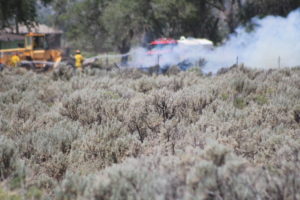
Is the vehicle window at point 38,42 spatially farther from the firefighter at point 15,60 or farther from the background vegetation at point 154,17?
the background vegetation at point 154,17

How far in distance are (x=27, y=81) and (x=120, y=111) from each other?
6.29m

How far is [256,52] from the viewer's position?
20781mm

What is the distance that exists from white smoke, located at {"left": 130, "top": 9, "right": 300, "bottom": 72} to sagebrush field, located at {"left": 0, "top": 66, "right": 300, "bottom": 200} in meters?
8.94

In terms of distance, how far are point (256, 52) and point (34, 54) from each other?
1419 cm

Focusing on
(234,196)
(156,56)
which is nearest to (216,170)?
(234,196)

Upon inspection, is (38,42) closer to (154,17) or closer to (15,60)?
(15,60)

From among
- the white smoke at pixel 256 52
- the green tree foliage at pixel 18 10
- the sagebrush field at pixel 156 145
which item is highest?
the green tree foliage at pixel 18 10

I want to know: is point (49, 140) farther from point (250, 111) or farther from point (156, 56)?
point (156, 56)

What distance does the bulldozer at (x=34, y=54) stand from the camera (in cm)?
2382

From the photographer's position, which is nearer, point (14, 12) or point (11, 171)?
point (11, 171)

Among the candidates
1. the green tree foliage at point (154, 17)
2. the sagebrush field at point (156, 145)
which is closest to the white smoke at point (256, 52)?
the sagebrush field at point (156, 145)

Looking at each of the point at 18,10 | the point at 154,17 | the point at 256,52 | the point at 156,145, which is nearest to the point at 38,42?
the point at 18,10

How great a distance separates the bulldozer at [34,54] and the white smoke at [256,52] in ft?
20.7

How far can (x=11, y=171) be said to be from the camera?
461cm
